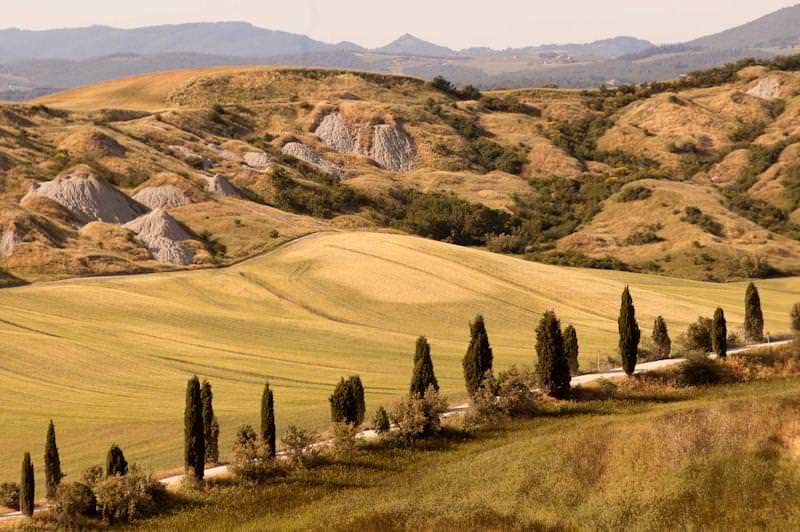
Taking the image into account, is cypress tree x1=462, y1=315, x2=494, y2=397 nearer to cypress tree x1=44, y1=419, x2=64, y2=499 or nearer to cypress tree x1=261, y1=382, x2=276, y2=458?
cypress tree x1=261, y1=382, x2=276, y2=458

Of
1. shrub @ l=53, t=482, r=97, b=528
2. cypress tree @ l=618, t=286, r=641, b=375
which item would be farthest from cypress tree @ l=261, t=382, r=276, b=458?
cypress tree @ l=618, t=286, r=641, b=375

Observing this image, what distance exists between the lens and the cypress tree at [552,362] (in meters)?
65.7

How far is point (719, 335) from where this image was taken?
74062 millimetres

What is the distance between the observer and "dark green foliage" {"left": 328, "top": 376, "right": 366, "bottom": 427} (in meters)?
59.5

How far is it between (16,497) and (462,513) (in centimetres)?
2227

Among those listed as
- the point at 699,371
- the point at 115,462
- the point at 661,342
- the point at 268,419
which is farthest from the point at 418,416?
the point at 661,342

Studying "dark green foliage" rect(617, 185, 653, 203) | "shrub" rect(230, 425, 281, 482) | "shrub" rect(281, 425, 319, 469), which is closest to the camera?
"shrub" rect(230, 425, 281, 482)

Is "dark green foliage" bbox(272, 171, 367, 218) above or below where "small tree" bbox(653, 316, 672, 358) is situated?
above

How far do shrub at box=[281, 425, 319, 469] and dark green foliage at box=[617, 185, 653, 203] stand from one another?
144 m

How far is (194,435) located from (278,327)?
42886mm

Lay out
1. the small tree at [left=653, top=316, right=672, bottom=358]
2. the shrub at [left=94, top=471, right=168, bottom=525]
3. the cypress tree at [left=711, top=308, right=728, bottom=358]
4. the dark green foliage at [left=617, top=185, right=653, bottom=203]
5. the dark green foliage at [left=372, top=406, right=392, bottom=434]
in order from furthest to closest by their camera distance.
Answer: the dark green foliage at [left=617, top=185, right=653, bottom=203], the small tree at [left=653, top=316, right=672, bottom=358], the cypress tree at [left=711, top=308, right=728, bottom=358], the dark green foliage at [left=372, top=406, right=392, bottom=434], the shrub at [left=94, top=471, right=168, bottom=525]

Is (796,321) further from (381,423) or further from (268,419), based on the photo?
(268,419)

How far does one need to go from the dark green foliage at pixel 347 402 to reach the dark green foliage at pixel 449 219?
11481 centimetres

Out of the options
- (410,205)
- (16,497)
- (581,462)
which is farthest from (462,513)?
(410,205)
